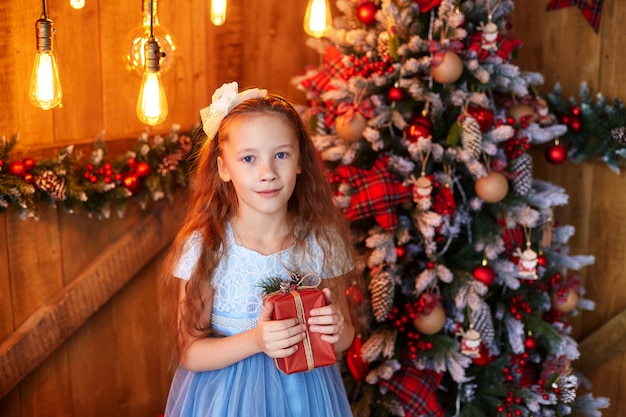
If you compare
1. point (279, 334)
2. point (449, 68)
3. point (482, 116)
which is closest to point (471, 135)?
point (482, 116)

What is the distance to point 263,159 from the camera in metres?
2.04

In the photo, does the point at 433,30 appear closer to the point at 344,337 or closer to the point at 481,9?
the point at 481,9

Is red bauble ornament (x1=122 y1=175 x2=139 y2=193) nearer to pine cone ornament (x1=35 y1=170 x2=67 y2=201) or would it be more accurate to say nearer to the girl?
pine cone ornament (x1=35 y1=170 x2=67 y2=201)

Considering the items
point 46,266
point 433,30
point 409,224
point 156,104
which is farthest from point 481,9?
point 46,266

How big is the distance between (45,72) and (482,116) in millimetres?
1346

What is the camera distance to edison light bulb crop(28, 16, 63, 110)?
2.15m

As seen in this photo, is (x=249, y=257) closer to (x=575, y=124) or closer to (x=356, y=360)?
(x=356, y=360)

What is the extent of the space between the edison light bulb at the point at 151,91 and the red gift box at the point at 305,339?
2.45 ft

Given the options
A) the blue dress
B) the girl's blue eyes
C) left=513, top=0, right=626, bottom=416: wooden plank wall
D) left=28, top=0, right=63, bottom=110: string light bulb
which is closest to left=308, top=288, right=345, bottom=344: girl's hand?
the blue dress

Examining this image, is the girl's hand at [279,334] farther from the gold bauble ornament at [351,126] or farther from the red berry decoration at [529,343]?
the red berry decoration at [529,343]

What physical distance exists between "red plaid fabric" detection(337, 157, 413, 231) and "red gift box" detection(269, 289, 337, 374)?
82 cm

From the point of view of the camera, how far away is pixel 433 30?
2.71m

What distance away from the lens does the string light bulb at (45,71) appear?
2154mm

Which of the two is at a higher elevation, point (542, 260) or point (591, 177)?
point (591, 177)
